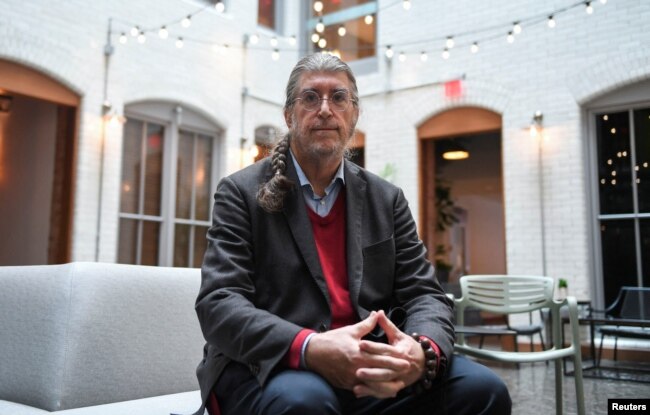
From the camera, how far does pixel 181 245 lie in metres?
7.63

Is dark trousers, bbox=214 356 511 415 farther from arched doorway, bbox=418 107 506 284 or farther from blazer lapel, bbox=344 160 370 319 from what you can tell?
arched doorway, bbox=418 107 506 284

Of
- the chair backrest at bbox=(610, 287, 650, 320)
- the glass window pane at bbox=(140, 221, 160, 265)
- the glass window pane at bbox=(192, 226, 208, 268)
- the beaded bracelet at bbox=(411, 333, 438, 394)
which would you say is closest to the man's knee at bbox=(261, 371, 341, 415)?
the beaded bracelet at bbox=(411, 333, 438, 394)

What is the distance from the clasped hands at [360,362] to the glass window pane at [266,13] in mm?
8136

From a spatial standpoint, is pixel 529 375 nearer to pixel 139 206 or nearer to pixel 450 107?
pixel 450 107

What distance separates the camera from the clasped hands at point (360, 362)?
137 centimetres

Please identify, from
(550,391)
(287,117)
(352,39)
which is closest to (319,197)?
(287,117)

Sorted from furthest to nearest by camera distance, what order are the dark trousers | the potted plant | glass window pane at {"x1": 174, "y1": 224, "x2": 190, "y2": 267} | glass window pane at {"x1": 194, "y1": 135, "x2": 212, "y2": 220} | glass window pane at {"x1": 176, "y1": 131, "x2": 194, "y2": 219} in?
glass window pane at {"x1": 194, "y1": 135, "x2": 212, "y2": 220}, glass window pane at {"x1": 176, "y1": 131, "x2": 194, "y2": 219}, glass window pane at {"x1": 174, "y1": 224, "x2": 190, "y2": 267}, the potted plant, the dark trousers

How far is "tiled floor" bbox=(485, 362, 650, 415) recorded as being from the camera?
3.84 metres

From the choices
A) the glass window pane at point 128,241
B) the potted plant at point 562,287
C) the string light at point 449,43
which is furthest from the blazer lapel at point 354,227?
the string light at point 449,43

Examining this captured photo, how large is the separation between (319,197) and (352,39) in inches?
297

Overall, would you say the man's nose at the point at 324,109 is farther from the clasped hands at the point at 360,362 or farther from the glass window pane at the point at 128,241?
the glass window pane at the point at 128,241

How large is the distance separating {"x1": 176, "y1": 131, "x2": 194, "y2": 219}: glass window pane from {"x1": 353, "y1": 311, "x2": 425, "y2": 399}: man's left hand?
6474 mm

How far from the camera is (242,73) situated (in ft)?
27.8

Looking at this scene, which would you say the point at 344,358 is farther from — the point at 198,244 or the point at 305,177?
the point at 198,244
